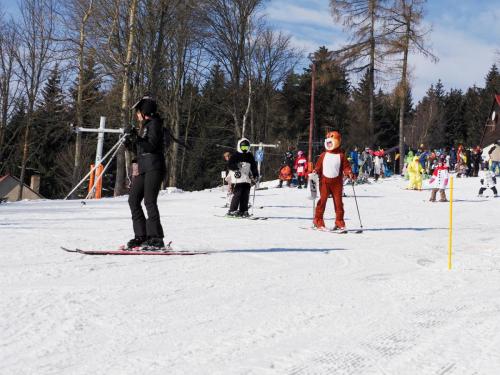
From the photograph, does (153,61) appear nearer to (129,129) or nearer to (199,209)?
(199,209)

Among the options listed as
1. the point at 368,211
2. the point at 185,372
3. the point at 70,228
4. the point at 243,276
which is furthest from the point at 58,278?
the point at 368,211

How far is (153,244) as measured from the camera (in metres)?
7.05

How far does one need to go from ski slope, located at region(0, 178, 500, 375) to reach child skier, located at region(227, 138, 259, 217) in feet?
10.7

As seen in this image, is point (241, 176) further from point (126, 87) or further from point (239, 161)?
point (126, 87)

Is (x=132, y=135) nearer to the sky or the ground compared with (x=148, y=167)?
nearer to the sky

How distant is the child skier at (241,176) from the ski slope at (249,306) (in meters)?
3.27

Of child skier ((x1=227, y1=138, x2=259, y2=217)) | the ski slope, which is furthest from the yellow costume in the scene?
the ski slope

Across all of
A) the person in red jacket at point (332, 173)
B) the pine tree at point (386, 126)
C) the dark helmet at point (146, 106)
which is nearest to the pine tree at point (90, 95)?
the person in red jacket at point (332, 173)

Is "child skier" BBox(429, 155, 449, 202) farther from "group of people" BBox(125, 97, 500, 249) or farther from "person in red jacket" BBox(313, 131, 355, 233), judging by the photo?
"person in red jacket" BBox(313, 131, 355, 233)

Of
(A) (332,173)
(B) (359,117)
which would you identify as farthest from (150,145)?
(B) (359,117)

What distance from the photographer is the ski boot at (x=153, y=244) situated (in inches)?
277

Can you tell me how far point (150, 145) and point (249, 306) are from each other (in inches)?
113

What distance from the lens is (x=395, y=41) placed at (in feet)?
101

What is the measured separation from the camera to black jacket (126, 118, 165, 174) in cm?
686
